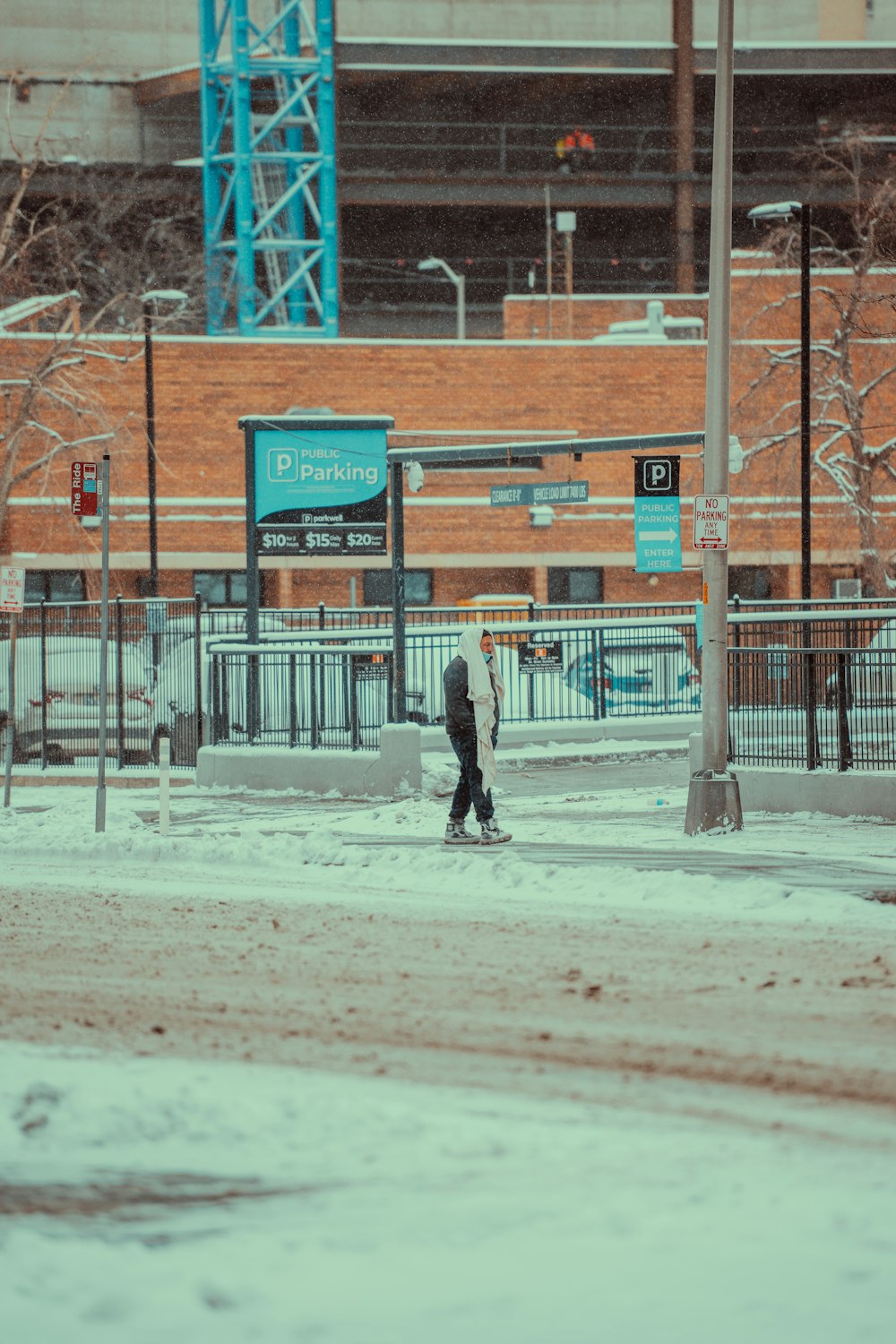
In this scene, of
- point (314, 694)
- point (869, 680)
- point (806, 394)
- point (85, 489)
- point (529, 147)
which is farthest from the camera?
point (529, 147)

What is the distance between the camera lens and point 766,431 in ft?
129

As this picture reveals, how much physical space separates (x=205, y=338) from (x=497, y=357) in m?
7.69

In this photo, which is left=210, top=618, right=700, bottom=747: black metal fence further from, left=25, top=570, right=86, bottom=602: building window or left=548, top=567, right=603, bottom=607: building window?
left=25, top=570, right=86, bottom=602: building window

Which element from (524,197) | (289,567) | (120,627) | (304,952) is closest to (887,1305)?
(304,952)

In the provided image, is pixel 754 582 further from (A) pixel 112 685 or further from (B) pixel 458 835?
(B) pixel 458 835

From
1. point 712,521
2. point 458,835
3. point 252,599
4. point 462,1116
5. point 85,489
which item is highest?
point 85,489

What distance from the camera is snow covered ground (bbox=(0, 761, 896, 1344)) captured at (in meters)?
4.76

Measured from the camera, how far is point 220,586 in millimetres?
45188

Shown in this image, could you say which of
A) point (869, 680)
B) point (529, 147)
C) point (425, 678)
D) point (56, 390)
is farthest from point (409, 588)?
point (869, 680)

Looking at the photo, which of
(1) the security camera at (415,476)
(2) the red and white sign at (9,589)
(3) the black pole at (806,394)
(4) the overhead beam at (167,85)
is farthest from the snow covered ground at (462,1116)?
(4) the overhead beam at (167,85)

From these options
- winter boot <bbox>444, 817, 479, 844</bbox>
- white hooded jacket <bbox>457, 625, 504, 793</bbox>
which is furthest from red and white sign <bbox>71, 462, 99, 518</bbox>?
winter boot <bbox>444, 817, 479, 844</bbox>

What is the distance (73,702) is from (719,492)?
12.6 metres

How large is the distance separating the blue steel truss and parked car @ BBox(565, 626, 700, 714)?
977 inches

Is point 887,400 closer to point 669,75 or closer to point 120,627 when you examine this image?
point 669,75
